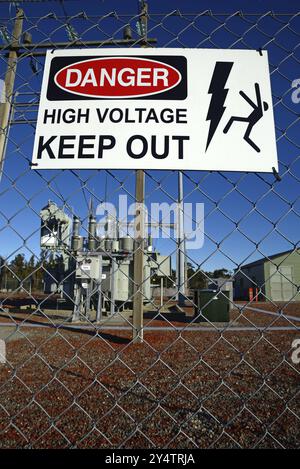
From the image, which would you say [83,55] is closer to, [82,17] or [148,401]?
[82,17]

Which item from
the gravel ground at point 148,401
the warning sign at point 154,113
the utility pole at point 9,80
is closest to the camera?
the warning sign at point 154,113

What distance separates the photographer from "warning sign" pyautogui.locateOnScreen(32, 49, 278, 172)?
1774 millimetres

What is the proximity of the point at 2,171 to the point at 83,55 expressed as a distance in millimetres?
918

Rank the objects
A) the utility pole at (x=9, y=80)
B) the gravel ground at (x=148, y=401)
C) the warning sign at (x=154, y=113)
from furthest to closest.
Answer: the gravel ground at (x=148, y=401), the utility pole at (x=9, y=80), the warning sign at (x=154, y=113)

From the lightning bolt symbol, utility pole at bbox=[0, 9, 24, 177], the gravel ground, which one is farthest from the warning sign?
the gravel ground

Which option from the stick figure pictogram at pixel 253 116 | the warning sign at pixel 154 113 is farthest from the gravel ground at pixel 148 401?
the stick figure pictogram at pixel 253 116

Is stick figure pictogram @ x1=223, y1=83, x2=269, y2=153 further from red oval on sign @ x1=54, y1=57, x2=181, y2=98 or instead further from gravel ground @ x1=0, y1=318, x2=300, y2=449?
gravel ground @ x1=0, y1=318, x2=300, y2=449

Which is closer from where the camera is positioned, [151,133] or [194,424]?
[151,133]

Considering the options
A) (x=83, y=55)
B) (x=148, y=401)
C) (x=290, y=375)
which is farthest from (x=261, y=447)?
(x=83, y=55)

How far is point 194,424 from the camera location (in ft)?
9.61

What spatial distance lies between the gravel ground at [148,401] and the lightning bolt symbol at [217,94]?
1340mm

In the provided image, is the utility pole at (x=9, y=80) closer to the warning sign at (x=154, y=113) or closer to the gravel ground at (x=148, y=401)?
the warning sign at (x=154, y=113)

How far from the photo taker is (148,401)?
350 cm

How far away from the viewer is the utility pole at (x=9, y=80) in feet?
6.20
